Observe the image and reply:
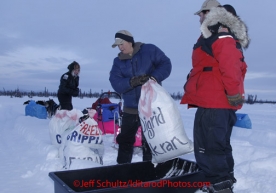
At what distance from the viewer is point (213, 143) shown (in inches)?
86.7

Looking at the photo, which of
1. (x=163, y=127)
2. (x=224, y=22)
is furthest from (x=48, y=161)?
(x=224, y=22)

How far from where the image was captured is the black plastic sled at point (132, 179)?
6.68 ft

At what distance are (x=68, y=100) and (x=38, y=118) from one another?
364cm

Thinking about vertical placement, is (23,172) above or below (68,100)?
below

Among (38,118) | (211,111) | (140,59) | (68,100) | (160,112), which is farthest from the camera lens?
(38,118)

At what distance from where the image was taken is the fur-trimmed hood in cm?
219

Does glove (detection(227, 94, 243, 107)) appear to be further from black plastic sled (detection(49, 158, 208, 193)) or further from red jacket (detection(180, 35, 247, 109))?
black plastic sled (detection(49, 158, 208, 193))

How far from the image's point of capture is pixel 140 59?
3207mm

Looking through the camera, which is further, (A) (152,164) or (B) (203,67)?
(A) (152,164)

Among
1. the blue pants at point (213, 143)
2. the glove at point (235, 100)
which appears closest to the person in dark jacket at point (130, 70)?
the blue pants at point (213, 143)

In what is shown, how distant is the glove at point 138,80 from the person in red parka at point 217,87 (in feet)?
2.23

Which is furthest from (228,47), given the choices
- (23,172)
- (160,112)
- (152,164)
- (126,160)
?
(23,172)

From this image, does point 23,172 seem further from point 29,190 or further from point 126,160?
point 126,160
